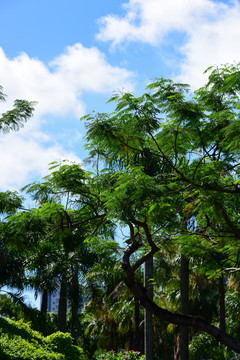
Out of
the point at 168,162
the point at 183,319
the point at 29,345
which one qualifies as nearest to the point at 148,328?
the point at 29,345

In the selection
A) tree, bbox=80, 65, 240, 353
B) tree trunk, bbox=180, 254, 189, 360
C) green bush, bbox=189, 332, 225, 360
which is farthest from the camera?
green bush, bbox=189, 332, 225, 360

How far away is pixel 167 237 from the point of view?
44.4 feet

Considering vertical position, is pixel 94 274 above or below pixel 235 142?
above

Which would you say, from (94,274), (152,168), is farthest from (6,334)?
(94,274)

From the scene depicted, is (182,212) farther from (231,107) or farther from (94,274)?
(94,274)

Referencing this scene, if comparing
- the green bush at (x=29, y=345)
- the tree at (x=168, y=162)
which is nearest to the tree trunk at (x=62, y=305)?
the green bush at (x=29, y=345)

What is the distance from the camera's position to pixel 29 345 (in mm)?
14477

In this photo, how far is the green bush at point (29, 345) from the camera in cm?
1298

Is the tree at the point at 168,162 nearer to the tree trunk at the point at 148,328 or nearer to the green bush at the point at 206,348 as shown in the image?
the tree trunk at the point at 148,328

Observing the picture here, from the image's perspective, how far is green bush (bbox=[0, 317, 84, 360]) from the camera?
13.0m

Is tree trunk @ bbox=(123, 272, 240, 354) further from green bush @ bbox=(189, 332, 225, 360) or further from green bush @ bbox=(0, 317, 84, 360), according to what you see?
green bush @ bbox=(189, 332, 225, 360)

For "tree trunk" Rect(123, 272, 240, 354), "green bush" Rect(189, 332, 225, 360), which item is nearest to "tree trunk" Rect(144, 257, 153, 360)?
"tree trunk" Rect(123, 272, 240, 354)

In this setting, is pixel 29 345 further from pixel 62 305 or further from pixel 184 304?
pixel 62 305

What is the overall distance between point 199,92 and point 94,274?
54.5 ft
